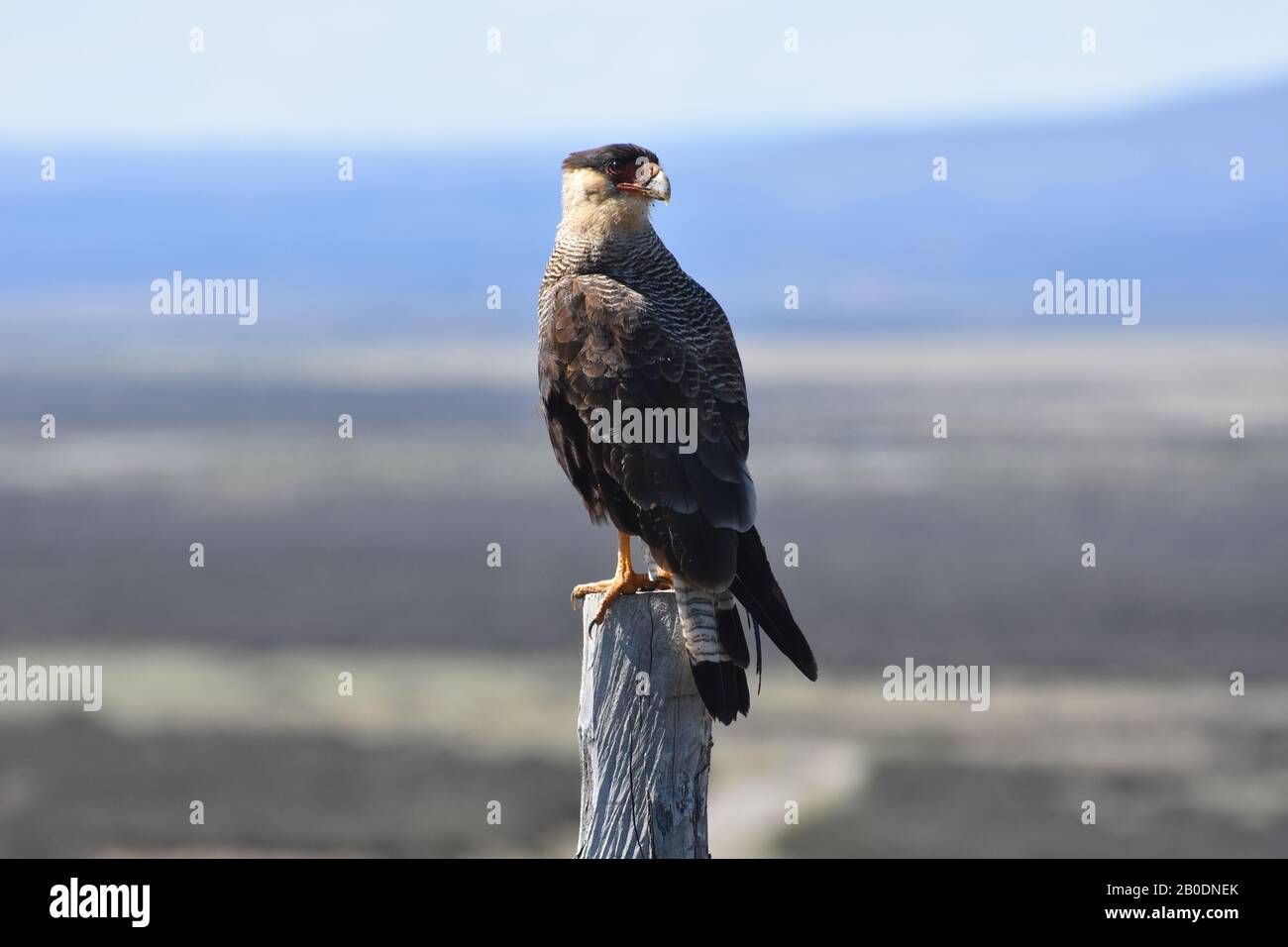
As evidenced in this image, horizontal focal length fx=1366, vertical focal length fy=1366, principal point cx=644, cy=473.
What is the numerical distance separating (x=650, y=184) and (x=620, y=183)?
0.61 feet

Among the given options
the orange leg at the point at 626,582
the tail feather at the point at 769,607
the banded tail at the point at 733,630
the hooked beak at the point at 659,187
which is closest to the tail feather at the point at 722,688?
the banded tail at the point at 733,630

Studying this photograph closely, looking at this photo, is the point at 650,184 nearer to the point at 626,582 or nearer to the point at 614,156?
the point at 614,156

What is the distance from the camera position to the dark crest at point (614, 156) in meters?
7.08

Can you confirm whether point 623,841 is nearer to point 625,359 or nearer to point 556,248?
point 625,359

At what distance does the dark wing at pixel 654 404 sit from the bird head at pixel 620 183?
1.63 feet

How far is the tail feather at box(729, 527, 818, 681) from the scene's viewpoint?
5562 mm

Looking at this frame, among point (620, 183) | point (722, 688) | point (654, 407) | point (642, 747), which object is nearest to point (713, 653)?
point (722, 688)

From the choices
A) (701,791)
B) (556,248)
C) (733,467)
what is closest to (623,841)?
(701,791)

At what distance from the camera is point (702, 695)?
5.11 metres

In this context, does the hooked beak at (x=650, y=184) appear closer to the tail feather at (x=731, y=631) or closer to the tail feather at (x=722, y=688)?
the tail feather at (x=731, y=631)

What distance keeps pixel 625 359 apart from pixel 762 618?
1.47 metres

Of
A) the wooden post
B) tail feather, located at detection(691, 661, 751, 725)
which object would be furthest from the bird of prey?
the wooden post

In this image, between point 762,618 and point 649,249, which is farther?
point 649,249

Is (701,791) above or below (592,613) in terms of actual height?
below
